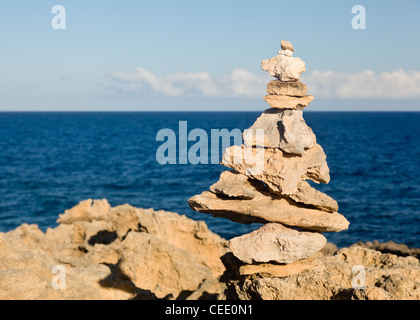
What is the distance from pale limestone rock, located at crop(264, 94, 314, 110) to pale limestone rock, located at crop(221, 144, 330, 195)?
1131 mm

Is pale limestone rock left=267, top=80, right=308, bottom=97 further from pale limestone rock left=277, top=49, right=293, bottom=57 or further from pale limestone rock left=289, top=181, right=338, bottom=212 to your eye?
pale limestone rock left=289, top=181, right=338, bottom=212

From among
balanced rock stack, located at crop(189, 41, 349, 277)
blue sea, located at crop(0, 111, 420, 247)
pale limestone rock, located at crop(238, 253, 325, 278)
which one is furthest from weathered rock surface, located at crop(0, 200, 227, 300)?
blue sea, located at crop(0, 111, 420, 247)

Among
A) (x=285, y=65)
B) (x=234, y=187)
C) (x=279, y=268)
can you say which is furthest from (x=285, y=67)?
(x=279, y=268)

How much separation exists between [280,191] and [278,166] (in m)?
0.60

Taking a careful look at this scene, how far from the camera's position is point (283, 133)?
37.8ft

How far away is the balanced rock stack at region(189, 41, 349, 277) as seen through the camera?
11.4 metres

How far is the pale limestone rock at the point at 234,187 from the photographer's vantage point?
458 inches

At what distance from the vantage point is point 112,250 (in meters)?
17.8

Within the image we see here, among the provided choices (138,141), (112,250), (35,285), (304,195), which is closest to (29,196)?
(112,250)

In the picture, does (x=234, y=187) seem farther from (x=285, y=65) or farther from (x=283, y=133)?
(x=285, y=65)

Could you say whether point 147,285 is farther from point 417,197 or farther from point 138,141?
point 138,141
